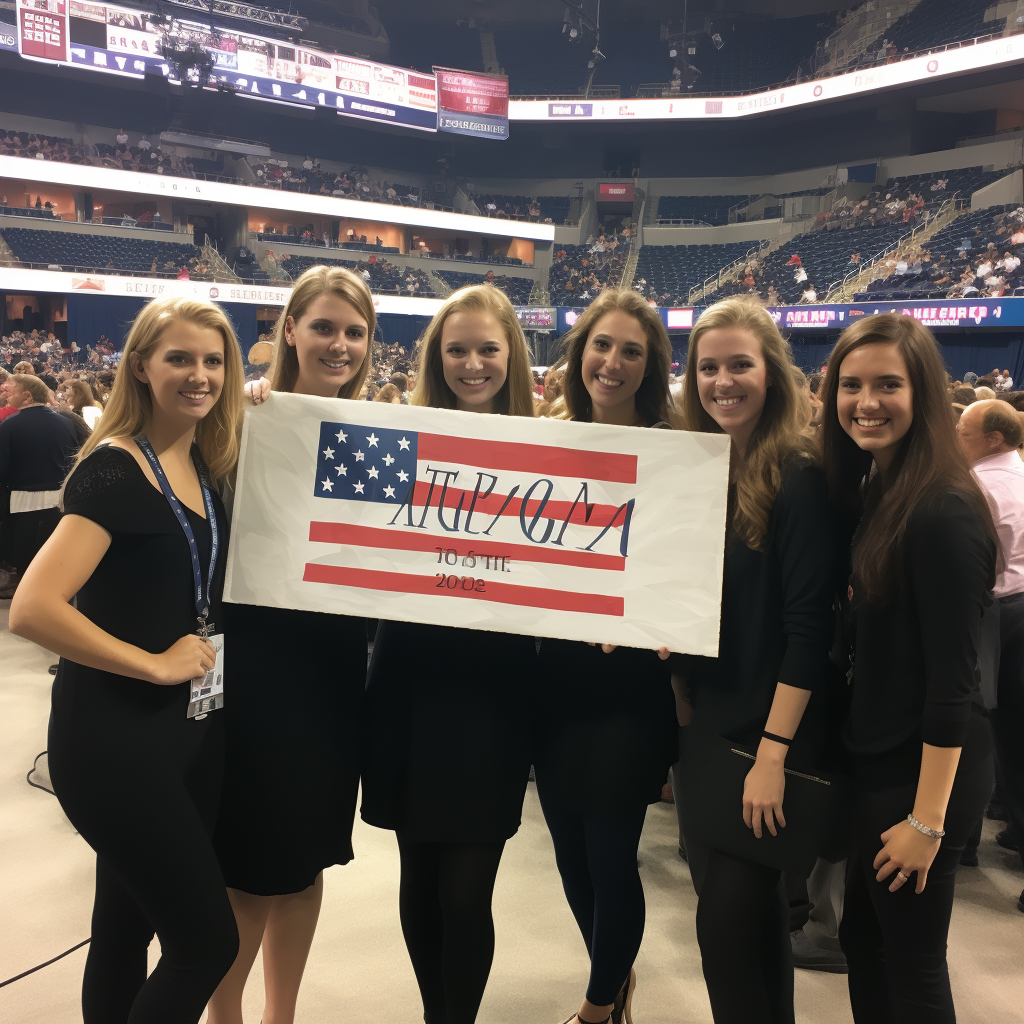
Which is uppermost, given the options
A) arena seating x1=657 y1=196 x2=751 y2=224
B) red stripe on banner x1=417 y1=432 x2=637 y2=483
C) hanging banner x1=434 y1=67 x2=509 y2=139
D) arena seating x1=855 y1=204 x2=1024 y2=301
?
hanging banner x1=434 y1=67 x2=509 y2=139

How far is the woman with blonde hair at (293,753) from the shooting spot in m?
1.78

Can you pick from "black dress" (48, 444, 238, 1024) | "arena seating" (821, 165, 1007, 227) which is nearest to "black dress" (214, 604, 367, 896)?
"black dress" (48, 444, 238, 1024)

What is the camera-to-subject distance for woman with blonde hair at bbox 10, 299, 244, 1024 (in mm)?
1526

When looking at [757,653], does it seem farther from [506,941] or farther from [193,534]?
[506,941]

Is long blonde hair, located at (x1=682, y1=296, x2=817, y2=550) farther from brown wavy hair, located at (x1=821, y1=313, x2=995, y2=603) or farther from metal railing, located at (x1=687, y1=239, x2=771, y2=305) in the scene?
metal railing, located at (x1=687, y1=239, x2=771, y2=305)

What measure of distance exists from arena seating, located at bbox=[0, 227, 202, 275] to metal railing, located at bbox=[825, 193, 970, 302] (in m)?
17.1

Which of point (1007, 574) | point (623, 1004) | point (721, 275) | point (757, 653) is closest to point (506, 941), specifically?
point (623, 1004)

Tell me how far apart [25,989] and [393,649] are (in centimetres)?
155

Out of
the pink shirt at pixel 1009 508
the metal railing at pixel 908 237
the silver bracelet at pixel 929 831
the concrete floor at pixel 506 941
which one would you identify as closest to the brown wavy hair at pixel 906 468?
the silver bracelet at pixel 929 831

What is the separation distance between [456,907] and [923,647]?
1.10 m

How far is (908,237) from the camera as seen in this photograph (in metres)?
21.0

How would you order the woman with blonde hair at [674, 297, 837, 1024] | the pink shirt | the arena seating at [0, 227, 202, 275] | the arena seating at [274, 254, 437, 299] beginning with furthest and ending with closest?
the arena seating at [274, 254, 437, 299], the arena seating at [0, 227, 202, 275], the pink shirt, the woman with blonde hair at [674, 297, 837, 1024]

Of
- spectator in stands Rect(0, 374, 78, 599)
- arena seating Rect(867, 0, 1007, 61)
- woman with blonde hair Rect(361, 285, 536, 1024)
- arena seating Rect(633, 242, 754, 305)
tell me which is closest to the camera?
woman with blonde hair Rect(361, 285, 536, 1024)

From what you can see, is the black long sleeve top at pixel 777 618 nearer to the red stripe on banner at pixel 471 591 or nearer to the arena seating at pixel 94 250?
the red stripe on banner at pixel 471 591
